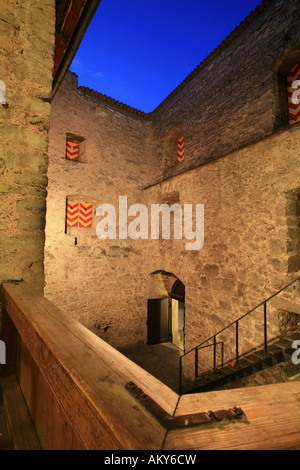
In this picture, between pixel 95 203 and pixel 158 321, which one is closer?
pixel 95 203

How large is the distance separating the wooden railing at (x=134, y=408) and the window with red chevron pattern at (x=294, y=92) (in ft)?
22.2

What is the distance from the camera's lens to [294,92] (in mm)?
5426

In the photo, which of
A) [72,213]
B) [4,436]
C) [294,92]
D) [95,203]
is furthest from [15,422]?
[294,92]

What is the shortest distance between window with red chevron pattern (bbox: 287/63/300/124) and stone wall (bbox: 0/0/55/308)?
571 cm

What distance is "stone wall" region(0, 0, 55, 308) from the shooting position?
5.85 feet

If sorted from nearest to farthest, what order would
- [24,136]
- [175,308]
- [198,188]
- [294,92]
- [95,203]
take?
[24,136], [294,92], [198,188], [95,203], [175,308]

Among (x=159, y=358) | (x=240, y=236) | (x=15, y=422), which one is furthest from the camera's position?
(x=159, y=358)

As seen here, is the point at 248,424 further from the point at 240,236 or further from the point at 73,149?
the point at 73,149

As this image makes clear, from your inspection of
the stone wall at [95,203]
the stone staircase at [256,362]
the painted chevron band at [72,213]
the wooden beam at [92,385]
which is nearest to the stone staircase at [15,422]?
the wooden beam at [92,385]

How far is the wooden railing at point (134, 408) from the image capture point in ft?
1.63

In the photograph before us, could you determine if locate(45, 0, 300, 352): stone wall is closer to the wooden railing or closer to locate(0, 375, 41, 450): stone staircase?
the wooden railing

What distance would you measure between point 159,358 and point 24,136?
24.8 ft

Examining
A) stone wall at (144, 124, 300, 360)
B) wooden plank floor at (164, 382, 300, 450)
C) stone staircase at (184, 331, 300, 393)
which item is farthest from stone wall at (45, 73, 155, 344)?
wooden plank floor at (164, 382, 300, 450)
